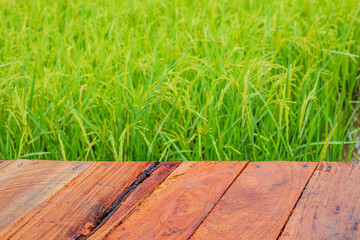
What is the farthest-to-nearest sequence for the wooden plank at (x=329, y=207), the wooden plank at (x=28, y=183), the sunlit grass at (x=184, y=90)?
1. the sunlit grass at (x=184, y=90)
2. the wooden plank at (x=28, y=183)
3. the wooden plank at (x=329, y=207)

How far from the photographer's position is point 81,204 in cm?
126

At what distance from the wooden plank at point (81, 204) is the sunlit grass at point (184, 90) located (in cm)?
39

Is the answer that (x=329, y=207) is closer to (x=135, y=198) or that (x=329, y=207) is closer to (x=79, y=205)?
(x=135, y=198)

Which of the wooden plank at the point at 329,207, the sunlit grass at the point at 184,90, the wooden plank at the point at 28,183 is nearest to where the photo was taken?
the wooden plank at the point at 329,207

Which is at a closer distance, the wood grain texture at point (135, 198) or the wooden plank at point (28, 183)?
the wood grain texture at point (135, 198)

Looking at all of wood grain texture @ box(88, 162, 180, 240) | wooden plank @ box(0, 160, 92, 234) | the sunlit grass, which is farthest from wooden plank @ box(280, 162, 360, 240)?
wooden plank @ box(0, 160, 92, 234)

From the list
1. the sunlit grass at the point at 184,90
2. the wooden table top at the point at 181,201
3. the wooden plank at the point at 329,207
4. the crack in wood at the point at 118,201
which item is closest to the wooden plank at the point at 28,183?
the wooden table top at the point at 181,201

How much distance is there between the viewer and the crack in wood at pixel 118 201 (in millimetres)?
1156

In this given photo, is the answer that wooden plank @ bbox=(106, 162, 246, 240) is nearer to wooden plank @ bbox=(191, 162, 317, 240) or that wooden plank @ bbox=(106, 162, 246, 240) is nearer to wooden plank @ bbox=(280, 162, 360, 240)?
wooden plank @ bbox=(191, 162, 317, 240)

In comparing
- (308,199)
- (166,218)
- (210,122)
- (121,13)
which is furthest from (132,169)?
(121,13)

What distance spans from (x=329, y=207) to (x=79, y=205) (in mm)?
606

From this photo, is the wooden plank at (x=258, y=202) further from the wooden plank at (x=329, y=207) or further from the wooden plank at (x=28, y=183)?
the wooden plank at (x=28, y=183)

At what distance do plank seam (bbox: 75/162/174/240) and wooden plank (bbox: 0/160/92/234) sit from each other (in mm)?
189

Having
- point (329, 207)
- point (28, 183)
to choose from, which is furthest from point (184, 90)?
point (329, 207)
